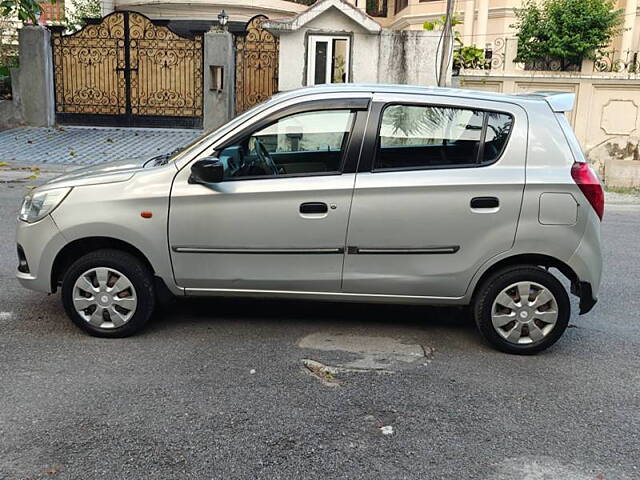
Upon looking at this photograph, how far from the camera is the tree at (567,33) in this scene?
52.1 feet

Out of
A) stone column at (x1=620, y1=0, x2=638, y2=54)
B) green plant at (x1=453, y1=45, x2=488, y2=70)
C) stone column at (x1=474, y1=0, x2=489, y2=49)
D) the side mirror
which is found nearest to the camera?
the side mirror

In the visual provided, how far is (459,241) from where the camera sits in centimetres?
457

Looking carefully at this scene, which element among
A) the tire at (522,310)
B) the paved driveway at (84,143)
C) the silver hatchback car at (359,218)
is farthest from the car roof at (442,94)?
the paved driveway at (84,143)

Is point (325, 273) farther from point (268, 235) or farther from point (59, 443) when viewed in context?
point (59, 443)

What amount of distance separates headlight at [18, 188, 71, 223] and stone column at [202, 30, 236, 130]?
1194 cm

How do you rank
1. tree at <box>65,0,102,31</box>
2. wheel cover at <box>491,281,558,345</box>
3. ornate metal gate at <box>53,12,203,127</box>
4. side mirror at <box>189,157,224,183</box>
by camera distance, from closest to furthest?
side mirror at <box>189,157,224,183</box>, wheel cover at <box>491,281,558,345</box>, ornate metal gate at <box>53,12,203,127</box>, tree at <box>65,0,102,31</box>

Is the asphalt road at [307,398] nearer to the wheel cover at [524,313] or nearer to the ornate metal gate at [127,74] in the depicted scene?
the wheel cover at [524,313]

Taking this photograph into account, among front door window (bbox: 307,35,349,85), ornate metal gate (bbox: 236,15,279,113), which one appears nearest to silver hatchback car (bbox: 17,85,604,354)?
front door window (bbox: 307,35,349,85)

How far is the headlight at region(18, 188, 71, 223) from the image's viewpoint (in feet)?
15.3

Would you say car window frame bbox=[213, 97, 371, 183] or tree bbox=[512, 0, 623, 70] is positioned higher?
tree bbox=[512, 0, 623, 70]

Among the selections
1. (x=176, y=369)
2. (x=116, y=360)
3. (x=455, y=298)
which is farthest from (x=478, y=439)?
(x=116, y=360)

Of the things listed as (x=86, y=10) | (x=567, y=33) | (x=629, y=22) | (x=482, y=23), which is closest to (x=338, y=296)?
(x=567, y=33)

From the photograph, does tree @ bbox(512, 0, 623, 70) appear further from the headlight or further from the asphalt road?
the headlight

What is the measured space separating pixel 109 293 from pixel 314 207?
1557 mm
